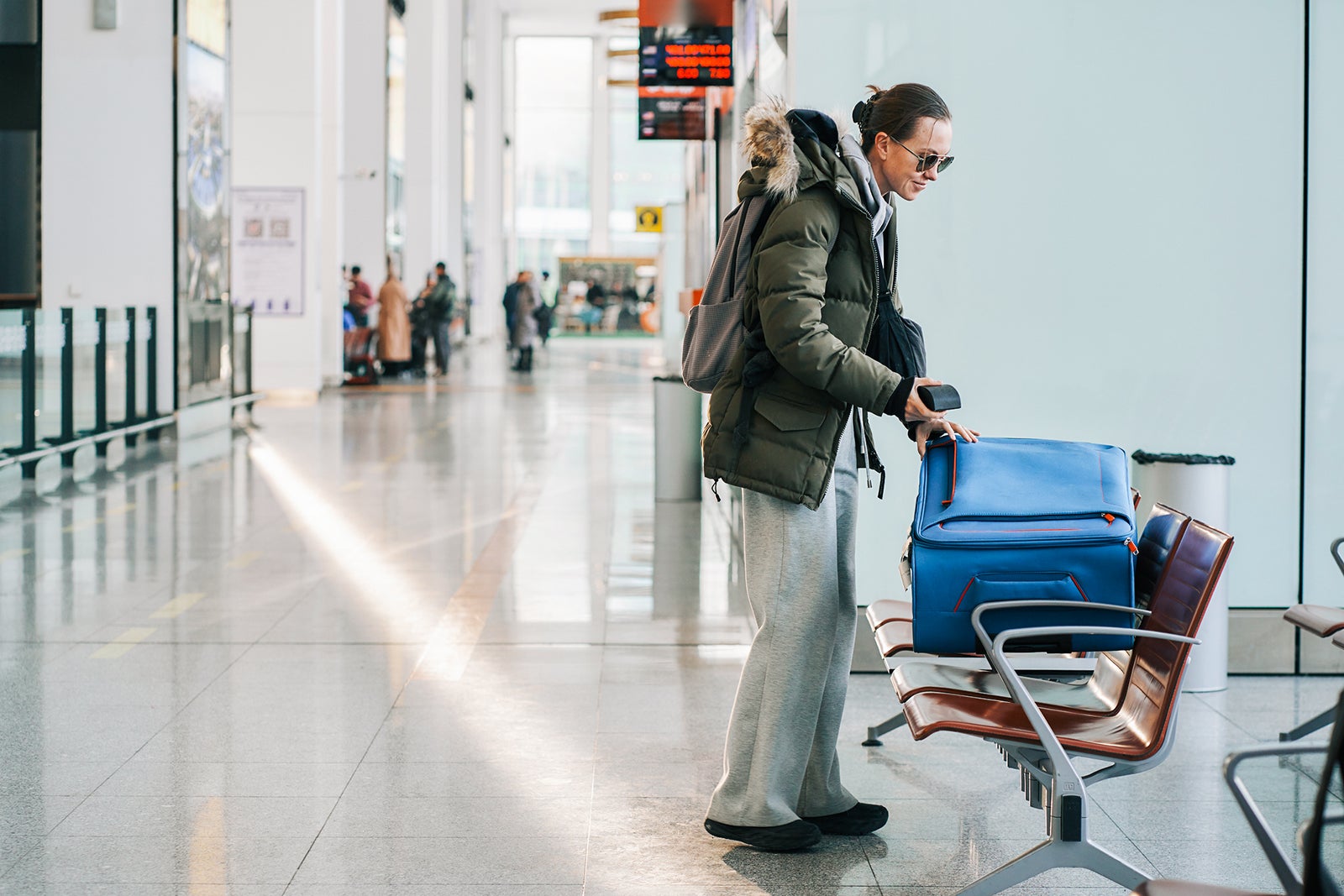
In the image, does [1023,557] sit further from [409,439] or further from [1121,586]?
[409,439]

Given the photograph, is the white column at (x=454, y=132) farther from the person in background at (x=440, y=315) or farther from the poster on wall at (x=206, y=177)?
the poster on wall at (x=206, y=177)

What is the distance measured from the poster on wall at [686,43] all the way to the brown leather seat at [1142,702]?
7.89 metres

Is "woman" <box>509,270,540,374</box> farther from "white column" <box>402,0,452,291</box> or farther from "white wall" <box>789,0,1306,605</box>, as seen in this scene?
"white wall" <box>789,0,1306,605</box>

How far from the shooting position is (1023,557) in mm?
3080

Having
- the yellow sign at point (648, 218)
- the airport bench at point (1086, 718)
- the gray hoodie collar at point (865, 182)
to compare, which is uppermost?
the yellow sign at point (648, 218)

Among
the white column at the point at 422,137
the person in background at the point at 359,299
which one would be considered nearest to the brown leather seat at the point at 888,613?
the person in background at the point at 359,299

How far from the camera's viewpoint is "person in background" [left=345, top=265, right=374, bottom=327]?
22.8m

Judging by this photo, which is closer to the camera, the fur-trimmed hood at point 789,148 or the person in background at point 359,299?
the fur-trimmed hood at point 789,148

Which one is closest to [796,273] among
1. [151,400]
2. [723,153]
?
[723,153]

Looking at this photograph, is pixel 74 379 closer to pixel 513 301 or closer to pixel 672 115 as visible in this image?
pixel 672 115

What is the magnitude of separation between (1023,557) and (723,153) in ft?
27.4

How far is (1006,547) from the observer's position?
10.1 ft

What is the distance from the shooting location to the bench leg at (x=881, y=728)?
4293 millimetres

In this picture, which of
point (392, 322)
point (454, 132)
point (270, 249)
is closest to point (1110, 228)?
point (270, 249)
